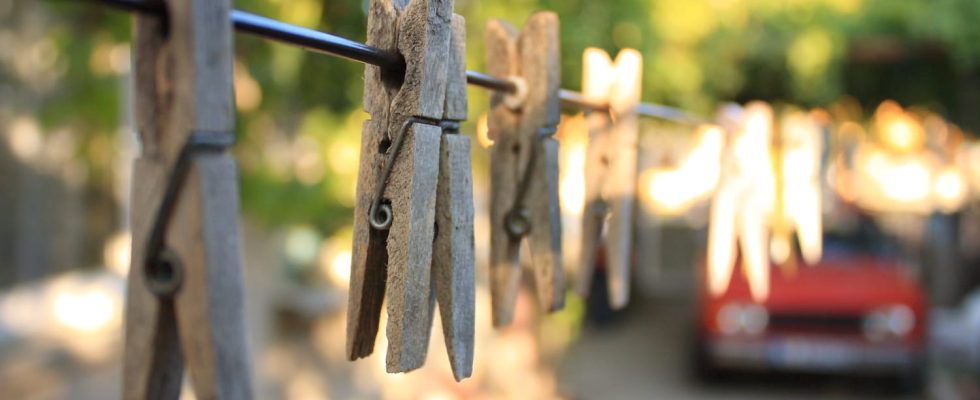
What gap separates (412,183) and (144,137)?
10.3 inches

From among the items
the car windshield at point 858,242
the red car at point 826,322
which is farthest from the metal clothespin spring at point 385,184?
the car windshield at point 858,242

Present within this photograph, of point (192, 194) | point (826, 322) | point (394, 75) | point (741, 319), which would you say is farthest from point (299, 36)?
point (826, 322)

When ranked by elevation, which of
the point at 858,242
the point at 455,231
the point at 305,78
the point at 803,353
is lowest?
the point at 803,353

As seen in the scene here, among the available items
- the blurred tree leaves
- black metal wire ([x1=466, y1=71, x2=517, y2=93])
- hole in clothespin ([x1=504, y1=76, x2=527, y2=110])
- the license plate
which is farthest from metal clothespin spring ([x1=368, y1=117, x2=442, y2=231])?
the license plate

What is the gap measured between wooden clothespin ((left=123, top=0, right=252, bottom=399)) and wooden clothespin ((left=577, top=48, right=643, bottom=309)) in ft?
2.79

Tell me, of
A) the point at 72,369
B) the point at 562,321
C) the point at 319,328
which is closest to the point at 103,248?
the point at 72,369

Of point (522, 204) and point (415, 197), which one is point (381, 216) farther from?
point (522, 204)

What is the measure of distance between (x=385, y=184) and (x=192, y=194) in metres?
0.26

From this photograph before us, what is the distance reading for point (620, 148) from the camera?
1.50 m

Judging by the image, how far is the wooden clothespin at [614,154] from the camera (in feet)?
4.86

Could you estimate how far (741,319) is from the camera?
5406 mm

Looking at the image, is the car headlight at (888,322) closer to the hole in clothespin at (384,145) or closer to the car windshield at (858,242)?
the car windshield at (858,242)

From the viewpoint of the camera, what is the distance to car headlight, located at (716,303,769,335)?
537 cm

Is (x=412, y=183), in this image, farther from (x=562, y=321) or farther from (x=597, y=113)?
(x=562, y=321)
